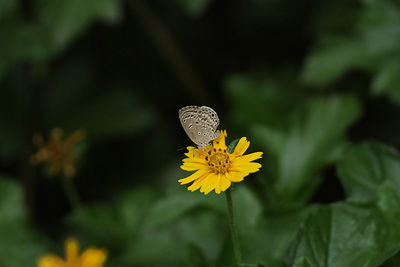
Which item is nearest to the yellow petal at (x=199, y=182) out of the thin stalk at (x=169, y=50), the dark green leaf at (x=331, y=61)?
the dark green leaf at (x=331, y=61)

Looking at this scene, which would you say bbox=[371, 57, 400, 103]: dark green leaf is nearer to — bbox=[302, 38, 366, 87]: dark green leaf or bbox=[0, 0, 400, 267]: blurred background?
bbox=[0, 0, 400, 267]: blurred background

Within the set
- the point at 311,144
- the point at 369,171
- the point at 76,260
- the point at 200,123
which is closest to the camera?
the point at 200,123

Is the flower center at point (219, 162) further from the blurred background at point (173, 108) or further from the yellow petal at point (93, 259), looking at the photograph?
the yellow petal at point (93, 259)

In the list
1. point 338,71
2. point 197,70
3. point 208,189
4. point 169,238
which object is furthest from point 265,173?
point 197,70

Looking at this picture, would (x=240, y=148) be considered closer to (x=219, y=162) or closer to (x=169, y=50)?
(x=219, y=162)

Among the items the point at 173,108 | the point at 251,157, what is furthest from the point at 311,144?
the point at 173,108

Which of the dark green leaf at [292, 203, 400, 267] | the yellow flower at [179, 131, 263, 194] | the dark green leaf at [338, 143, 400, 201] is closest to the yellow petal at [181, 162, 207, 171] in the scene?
the yellow flower at [179, 131, 263, 194]
